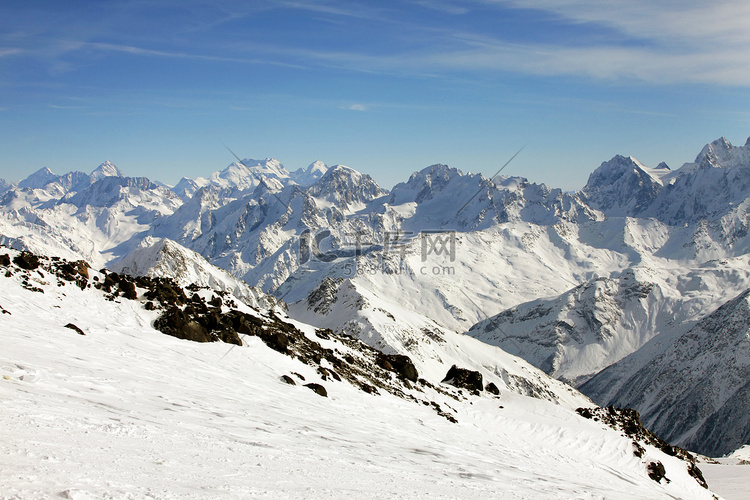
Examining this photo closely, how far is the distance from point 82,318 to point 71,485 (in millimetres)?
23736

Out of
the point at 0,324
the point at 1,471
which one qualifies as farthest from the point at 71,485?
the point at 0,324

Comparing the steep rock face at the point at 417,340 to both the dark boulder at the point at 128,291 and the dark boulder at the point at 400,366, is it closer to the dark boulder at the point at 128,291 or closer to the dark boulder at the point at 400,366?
the dark boulder at the point at 400,366

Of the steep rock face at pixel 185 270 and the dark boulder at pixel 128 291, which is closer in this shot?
the dark boulder at pixel 128 291

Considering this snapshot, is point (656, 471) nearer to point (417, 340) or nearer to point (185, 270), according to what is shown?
point (417, 340)

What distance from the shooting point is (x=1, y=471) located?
11664mm

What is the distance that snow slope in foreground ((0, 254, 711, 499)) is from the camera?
540 inches

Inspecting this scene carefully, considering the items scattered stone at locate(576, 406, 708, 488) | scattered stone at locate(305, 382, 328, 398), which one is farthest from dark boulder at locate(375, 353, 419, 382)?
scattered stone at locate(305, 382, 328, 398)

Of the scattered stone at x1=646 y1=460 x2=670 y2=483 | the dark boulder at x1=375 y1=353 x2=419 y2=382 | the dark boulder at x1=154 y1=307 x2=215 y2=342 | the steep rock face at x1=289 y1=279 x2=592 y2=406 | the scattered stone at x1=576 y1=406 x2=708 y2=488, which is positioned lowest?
the steep rock face at x1=289 y1=279 x2=592 y2=406

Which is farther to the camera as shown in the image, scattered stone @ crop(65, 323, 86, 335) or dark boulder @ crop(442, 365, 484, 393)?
dark boulder @ crop(442, 365, 484, 393)

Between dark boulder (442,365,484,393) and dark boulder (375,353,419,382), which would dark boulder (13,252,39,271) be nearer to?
dark boulder (375,353,419,382)

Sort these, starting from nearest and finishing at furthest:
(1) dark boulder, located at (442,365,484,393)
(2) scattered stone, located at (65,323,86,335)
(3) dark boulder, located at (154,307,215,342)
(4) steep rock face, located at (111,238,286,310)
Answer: (2) scattered stone, located at (65,323,86,335), (3) dark boulder, located at (154,307,215,342), (1) dark boulder, located at (442,365,484,393), (4) steep rock face, located at (111,238,286,310)

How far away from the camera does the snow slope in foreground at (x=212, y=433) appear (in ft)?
45.0

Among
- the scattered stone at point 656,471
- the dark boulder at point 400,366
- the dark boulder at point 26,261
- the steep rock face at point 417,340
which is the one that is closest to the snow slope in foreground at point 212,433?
the scattered stone at point 656,471

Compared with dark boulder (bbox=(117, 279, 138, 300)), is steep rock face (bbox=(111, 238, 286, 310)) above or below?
below
